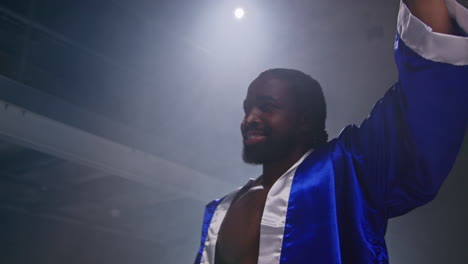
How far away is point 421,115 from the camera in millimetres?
815

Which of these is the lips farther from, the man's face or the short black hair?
the short black hair

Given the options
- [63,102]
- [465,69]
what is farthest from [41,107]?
[465,69]

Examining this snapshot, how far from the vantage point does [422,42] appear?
2.60ft

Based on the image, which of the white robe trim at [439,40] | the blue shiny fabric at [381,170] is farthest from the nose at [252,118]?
the white robe trim at [439,40]

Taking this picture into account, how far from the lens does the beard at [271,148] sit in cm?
125

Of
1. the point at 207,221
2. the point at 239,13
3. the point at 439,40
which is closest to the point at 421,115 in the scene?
the point at 439,40

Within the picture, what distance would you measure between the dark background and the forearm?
208 cm

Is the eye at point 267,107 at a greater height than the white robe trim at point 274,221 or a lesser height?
greater

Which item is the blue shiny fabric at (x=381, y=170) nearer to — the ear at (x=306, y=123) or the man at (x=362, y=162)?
the man at (x=362, y=162)

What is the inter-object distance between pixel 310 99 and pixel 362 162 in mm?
441

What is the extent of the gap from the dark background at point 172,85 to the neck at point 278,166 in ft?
6.22

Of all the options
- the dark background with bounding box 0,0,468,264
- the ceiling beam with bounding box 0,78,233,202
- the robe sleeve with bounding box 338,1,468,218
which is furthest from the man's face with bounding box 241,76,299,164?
the ceiling beam with bounding box 0,78,233,202

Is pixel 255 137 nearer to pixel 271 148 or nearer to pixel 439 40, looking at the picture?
pixel 271 148

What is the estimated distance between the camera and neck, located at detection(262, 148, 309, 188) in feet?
4.15
